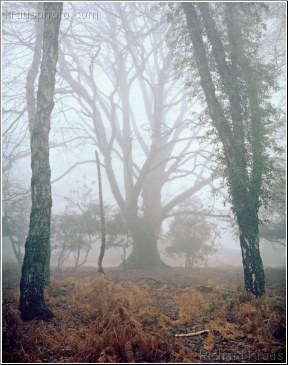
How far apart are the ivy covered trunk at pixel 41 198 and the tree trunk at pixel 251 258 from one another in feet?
18.8

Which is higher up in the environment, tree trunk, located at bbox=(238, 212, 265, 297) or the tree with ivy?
the tree with ivy

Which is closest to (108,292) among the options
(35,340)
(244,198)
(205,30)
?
(35,340)

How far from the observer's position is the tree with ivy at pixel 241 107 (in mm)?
9500

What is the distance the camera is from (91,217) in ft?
67.4

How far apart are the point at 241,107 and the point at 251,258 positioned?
4967 mm

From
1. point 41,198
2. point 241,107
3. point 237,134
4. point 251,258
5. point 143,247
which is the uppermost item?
point 241,107

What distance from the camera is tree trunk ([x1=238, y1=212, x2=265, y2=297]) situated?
9.08 m

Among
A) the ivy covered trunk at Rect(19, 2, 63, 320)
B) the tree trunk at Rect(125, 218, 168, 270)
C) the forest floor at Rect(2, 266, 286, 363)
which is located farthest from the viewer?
the tree trunk at Rect(125, 218, 168, 270)

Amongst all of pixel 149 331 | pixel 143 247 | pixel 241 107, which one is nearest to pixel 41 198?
pixel 149 331

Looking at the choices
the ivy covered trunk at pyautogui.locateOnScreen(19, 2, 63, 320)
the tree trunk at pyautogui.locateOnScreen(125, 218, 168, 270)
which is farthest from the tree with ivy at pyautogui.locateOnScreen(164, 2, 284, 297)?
the tree trunk at pyautogui.locateOnScreen(125, 218, 168, 270)

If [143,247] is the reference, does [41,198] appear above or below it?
above

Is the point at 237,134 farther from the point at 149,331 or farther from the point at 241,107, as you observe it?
the point at 149,331

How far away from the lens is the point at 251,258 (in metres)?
9.25

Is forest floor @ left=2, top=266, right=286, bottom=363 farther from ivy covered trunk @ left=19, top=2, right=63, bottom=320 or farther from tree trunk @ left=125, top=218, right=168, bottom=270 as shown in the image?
tree trunk @ left=125, top=218, right=168, bottom=270
